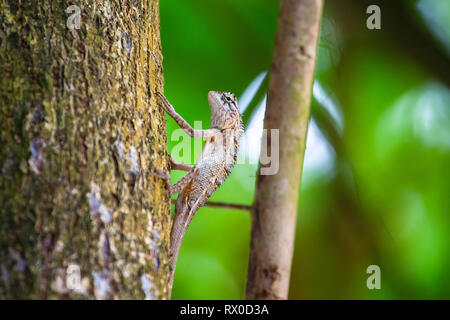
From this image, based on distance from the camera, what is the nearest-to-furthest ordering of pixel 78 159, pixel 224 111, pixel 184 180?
pixel 78 159 < pixel 184 180 < pixel 224 111

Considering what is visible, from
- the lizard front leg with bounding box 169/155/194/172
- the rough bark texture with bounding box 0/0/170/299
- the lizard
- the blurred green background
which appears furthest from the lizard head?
the rough bark texture with bounding box 0/0/170/299

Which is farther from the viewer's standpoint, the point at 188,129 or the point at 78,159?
the point at 188,129

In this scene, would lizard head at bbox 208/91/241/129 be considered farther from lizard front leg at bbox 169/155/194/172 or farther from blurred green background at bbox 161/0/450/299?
blurred green background at bbox 161/0/450/299

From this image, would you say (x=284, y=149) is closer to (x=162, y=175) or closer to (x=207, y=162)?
(x=162, y=175)

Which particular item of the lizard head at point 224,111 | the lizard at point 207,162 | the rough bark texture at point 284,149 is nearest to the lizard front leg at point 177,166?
the lizard at point 207,162

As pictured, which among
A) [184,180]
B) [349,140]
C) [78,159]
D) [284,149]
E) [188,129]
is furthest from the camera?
[349,140]

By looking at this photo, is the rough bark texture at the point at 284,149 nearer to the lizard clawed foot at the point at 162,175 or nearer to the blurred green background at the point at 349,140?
the lizard clawed foot at the point at 162,175

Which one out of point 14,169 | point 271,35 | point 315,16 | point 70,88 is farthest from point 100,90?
point 271,35

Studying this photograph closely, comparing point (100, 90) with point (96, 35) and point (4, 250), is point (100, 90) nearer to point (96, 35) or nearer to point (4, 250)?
point (96, 35)

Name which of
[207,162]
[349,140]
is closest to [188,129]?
[207,162]
